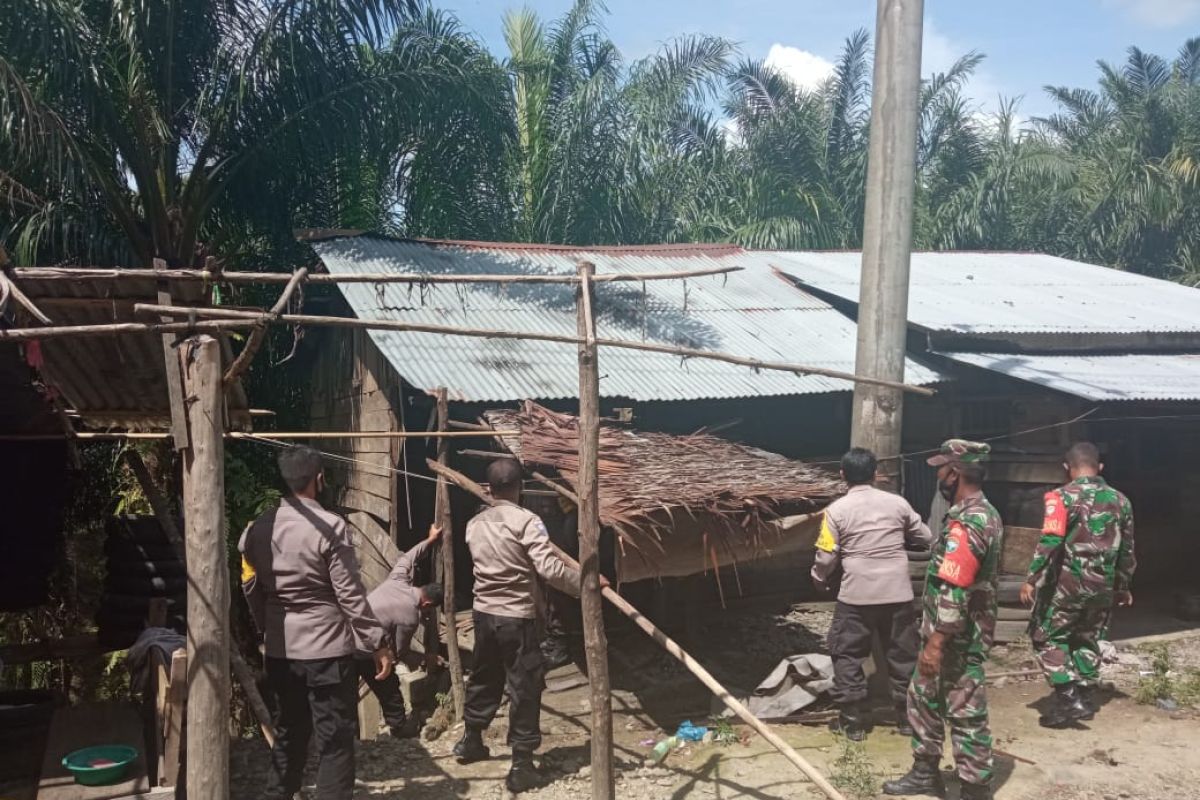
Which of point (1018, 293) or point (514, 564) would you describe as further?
point (1018, 293)

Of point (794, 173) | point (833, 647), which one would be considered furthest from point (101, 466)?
point (794, 173)

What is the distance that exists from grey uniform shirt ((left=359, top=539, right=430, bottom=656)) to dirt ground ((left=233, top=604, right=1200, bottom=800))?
874mm

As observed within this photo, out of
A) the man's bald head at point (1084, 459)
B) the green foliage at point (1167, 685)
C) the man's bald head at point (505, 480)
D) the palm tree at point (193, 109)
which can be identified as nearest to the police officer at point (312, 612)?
the man's bald head at point (505, 480)

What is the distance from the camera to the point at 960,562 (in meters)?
4.88

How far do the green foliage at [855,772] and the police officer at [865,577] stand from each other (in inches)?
6.9

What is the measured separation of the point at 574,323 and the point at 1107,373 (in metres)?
5.14

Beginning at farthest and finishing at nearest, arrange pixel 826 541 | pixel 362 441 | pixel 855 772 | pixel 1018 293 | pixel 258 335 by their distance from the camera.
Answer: pixel 1018 293 → pixel 362 441 → pixel 826 541 → pixel 855 772 → pixel 258 335

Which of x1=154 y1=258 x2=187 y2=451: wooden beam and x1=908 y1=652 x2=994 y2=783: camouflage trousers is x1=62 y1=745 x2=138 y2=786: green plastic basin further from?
x1=908 y1=652 x2=994 y2=783: camouflage trousers

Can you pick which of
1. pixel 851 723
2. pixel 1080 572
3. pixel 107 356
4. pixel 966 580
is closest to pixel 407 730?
pixel 851 723

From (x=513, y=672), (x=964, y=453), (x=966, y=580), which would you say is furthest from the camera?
(x=513, y=672)

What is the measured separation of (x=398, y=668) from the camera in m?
7.06

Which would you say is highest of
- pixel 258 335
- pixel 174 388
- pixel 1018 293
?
pixel 1018 293

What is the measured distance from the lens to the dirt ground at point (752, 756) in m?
5.30

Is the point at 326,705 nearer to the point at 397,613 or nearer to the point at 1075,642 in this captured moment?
the point at 397,613
